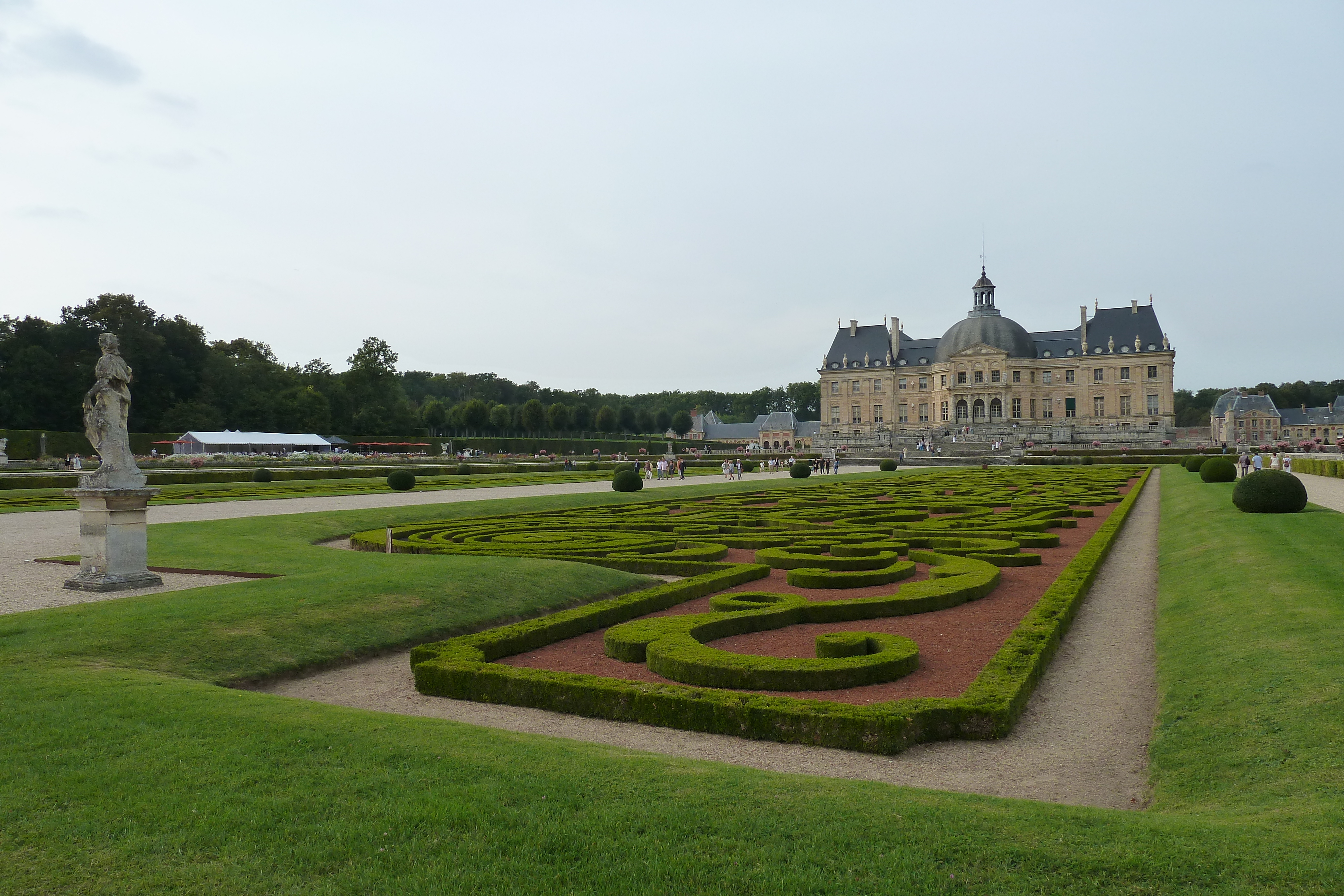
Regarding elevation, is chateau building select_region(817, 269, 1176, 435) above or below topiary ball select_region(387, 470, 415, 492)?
above

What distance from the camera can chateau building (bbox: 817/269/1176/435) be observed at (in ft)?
274

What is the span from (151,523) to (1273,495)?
2223cm

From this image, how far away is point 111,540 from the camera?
414 inches

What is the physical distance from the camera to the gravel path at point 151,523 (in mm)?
10344

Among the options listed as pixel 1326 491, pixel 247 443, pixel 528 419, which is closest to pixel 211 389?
pixel 247 443

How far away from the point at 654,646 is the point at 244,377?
7618 centimetres

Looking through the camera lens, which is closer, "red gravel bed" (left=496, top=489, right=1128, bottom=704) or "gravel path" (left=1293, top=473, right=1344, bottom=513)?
"red gravel bed" (left=496, top=489, right=1128, bottom=704)

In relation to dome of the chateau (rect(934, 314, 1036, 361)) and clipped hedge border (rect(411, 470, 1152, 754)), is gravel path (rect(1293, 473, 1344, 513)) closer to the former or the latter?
clipped hedge border (rect(411, 470, 1152, 754))

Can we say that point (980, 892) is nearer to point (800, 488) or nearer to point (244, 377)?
point (800, 488)

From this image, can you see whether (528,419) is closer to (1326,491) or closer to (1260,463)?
(1260,463)

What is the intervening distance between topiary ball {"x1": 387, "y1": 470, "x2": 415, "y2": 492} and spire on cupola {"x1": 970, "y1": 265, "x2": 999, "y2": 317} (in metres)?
73.6

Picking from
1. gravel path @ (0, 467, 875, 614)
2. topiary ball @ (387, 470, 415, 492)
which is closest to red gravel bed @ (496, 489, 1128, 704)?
gravel path @ (0, 467, 875, 614)

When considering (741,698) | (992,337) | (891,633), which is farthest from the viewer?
(992,337)

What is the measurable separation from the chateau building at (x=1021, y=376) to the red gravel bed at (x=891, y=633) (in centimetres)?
7795
